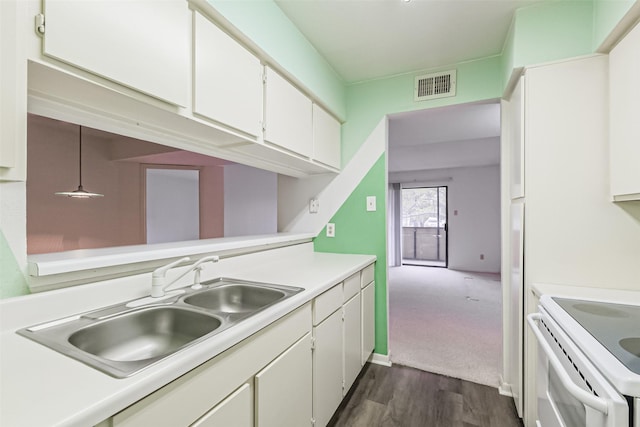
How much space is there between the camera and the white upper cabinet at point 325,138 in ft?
6.86

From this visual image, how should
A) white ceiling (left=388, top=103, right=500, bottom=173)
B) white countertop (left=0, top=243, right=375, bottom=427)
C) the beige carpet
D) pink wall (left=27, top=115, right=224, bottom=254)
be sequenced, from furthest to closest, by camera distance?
pink wall (left=27, top=115, right=224, bottom=254)
white ceiling (left=388, top=103, right=500, bottom=173)
the beige carpet
white countertop (left=0, top=243, right=375, bottom=427)

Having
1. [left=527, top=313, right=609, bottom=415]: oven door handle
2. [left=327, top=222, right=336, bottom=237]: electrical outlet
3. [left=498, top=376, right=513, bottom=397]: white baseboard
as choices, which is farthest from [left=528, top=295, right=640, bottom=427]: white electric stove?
[left=327, top=222, right=336, bottom=237]: electrical outlet

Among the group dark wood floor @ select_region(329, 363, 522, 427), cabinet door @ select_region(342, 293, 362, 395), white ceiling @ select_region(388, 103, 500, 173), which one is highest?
white ceiling @ select_region(388, 103, 500, 173)

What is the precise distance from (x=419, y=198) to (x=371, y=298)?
221 inches

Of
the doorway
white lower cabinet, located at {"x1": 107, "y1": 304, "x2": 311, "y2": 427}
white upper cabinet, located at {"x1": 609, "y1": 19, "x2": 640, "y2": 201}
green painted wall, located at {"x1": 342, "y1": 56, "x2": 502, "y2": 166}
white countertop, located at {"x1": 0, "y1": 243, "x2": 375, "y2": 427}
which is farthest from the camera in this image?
the doorway

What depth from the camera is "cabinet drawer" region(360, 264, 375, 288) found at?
210 cm

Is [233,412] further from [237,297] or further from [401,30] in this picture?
[401,30]

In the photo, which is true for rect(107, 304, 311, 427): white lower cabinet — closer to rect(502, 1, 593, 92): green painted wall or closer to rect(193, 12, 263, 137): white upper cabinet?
rect(193, 12, 263, 137): white upper cabinet

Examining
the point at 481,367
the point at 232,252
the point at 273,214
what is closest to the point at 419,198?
the point at 273,214

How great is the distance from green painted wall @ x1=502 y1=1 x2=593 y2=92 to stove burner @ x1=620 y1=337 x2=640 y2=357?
1.44 meters

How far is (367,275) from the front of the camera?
86.5 inches

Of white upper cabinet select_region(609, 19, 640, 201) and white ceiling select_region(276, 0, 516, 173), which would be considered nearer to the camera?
white upper cabinet select_region(609, 19, 640, 201)

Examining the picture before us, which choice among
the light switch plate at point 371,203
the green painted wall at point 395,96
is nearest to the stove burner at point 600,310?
the light switch plate at point 371,203

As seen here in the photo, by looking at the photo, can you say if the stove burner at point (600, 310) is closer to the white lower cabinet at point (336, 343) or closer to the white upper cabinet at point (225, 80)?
the white lower cabinet at point (336, 343)
